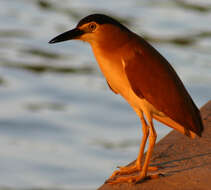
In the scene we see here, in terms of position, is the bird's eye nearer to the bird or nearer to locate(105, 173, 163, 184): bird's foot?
the bird

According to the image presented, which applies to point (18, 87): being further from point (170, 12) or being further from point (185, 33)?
point (170, 12)

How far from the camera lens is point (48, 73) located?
575 inches

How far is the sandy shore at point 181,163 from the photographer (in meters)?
5.24

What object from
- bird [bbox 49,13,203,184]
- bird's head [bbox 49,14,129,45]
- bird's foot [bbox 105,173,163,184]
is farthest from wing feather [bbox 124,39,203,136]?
bird's foot [bbox 105,173,163,184]

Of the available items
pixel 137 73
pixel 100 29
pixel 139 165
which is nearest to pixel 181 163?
pixel 139 165

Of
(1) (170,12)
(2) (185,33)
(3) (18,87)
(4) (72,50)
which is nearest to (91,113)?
(3) (18,87)

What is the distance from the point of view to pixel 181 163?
563 cm

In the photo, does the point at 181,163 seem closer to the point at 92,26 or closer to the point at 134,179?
the point at 134,179

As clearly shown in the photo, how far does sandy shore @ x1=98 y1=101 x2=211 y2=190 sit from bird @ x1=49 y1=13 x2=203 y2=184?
13cm

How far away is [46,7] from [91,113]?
268 inches

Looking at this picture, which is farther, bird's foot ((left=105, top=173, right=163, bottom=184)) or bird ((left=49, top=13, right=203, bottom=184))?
bird ((left=49, top=13, right=203, bottom=184))

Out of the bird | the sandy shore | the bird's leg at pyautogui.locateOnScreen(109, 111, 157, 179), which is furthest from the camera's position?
the bird's leg at pyautogui.locateOnScreen(109, 111, 157, 179)

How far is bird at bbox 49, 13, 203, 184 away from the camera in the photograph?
216 inches

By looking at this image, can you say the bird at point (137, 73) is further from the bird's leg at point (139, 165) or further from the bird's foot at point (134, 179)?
the bird's leg at point (139, 165)
